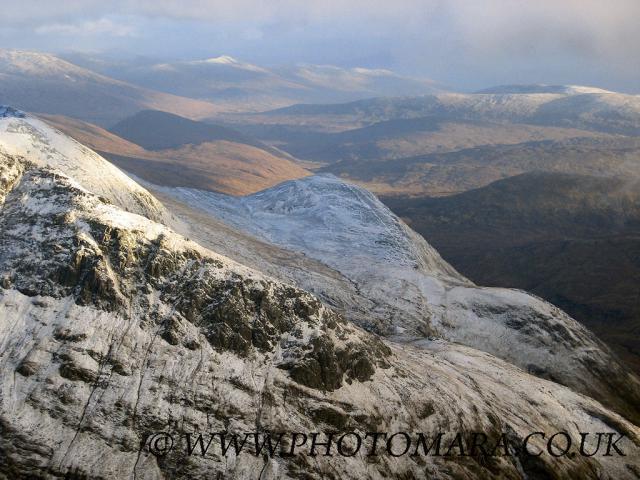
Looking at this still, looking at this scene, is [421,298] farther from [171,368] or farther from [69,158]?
[69,158]

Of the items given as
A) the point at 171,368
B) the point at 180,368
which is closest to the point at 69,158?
the point at 171,368

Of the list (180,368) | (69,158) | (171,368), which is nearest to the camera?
(171,368)

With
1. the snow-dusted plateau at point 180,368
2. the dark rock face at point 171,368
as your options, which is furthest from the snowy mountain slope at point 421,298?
the dark rock face at point 171,368

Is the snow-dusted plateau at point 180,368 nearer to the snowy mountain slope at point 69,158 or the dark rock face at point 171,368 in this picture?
the dark rock face at point 171,368

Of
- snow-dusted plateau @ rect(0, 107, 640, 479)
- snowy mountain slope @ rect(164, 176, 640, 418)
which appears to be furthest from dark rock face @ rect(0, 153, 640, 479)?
snowy mountain slope @ rect(164, 176, 640, 418)

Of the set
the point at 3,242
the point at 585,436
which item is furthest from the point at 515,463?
the point at 3,242

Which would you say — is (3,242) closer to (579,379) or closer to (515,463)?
(515,463)

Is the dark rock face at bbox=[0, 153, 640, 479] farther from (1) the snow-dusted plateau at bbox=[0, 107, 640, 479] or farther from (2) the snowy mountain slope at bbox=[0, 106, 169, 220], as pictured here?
(2) the snowy mountain slope at bbox=[0, 106, 169, 220]
